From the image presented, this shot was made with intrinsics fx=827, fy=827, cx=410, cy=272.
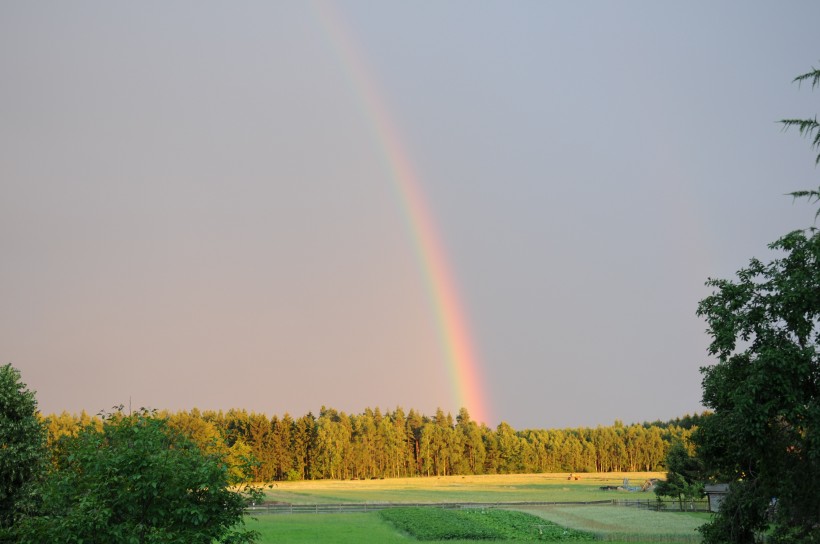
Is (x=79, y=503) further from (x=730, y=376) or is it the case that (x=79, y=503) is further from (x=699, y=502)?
(x=699, y=502)

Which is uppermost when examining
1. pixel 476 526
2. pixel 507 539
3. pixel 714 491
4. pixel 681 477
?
pixel 681 477

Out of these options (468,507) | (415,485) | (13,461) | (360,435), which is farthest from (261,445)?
(13,461)

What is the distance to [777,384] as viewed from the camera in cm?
2291

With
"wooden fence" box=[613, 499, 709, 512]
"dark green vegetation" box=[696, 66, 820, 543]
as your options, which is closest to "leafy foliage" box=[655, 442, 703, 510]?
"wooden fence" box=[613, 499, 709, 512]

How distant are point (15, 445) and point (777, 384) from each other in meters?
25.4

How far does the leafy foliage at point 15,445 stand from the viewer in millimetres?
29156

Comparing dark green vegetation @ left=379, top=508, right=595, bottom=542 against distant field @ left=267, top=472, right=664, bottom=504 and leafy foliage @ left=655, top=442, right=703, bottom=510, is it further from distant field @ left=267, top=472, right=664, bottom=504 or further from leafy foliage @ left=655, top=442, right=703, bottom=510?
distant field @ left=267, top=472, right=664, bottom=504

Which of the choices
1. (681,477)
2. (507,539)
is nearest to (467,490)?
(681,477)

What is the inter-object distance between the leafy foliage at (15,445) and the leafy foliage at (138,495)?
37.8 feet

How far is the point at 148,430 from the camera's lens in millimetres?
18516

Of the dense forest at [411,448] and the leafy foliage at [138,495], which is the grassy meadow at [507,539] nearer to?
the leafy foliage at [138,495]

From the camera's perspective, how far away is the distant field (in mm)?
98188

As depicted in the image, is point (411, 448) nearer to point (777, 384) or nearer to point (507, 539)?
point (507, 539)

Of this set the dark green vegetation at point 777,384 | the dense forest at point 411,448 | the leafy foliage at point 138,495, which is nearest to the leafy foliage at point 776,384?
the dark green vegetation at point 777,384
